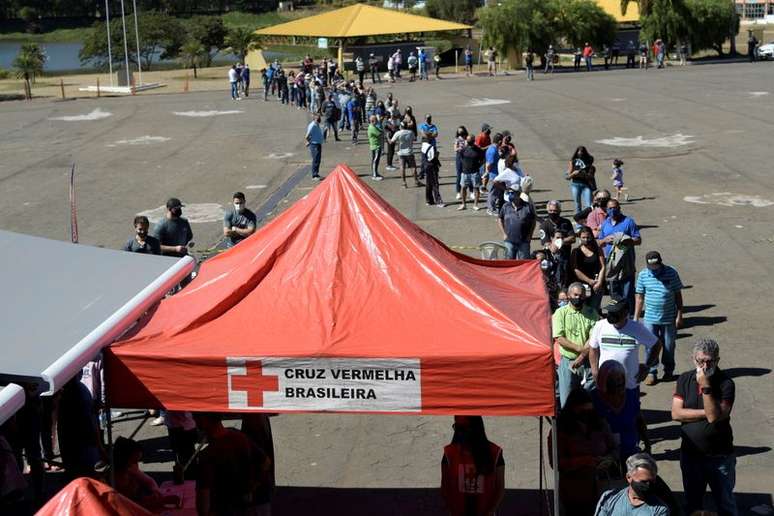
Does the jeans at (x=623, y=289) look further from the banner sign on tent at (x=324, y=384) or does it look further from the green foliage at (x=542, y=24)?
the green foliage at (x=542, y=24)

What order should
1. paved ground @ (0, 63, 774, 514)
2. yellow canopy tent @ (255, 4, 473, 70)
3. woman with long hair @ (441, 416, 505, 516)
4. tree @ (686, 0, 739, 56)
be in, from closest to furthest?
woman with long hair @ (441, 416, 505, 516), paved ground @ (0, 63, 774, 514), yellow canopy tent @ (255, 4, 473, 70), tree @ (686, 0, 739, 56)

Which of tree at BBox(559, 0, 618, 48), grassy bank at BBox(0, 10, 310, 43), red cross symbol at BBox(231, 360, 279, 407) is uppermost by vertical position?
grassy bank at BBox(0, 10, 310, 43)

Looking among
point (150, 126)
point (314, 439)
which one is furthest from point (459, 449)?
point (150, 126)

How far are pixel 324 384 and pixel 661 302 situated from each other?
17.6 feet

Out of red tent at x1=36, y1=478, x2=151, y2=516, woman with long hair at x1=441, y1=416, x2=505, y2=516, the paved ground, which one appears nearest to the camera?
red tent at x1=36, y1=478, x2=151, y2=516

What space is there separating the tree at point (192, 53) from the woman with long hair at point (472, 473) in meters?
52.8

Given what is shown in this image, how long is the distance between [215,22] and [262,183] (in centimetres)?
4508

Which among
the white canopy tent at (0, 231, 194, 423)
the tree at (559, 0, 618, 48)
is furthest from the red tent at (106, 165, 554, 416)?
the tree at (559, 0, 618, 48)

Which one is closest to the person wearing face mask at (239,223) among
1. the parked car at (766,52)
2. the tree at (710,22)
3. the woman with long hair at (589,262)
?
the woman with long hair at (589,262)

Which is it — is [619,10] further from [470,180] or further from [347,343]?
[347,343]

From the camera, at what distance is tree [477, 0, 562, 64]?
178 ft

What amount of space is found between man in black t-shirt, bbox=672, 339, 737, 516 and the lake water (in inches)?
2681

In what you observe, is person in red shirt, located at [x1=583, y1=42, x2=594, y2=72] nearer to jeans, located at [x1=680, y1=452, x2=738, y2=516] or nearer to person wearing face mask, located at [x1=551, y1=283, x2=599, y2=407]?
person wearing face mask, located at [x1=551, y1=283, x2=599, y2=407]

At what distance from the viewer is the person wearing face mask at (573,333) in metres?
9.77
